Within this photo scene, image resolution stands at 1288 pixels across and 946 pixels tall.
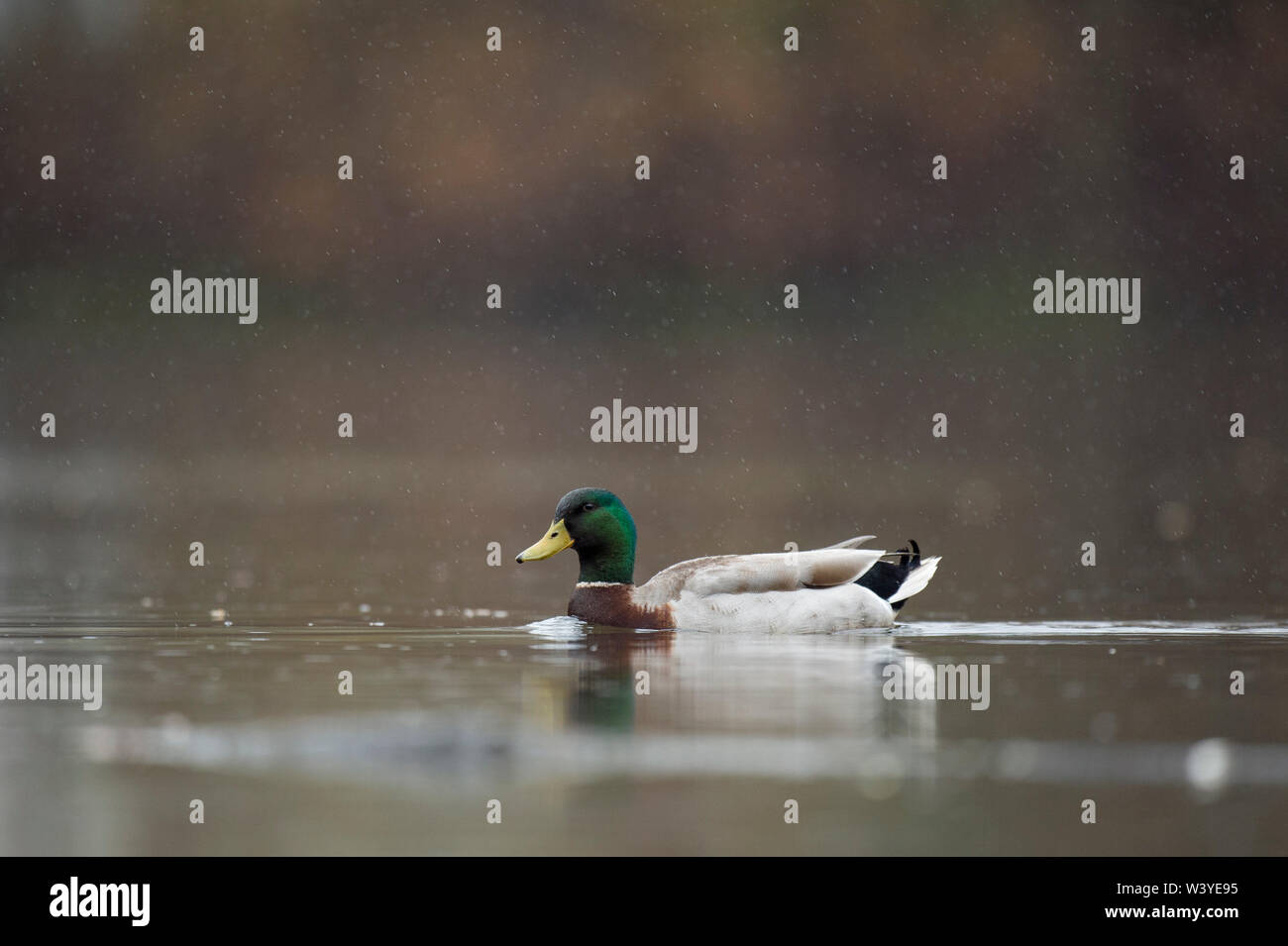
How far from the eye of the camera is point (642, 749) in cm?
750

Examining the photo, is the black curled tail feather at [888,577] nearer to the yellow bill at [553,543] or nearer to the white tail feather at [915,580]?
the white tail feather at [915,580]

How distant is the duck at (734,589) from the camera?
1129cm

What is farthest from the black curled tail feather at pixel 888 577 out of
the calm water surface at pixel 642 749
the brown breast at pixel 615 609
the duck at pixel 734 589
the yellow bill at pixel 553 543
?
the yellow bill at pixel 553 543

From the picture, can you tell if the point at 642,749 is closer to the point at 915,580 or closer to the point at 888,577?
the point at 888,577

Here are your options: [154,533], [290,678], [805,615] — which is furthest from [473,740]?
[154,533]

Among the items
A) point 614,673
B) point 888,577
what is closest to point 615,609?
point 888,577

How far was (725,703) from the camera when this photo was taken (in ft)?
28.1

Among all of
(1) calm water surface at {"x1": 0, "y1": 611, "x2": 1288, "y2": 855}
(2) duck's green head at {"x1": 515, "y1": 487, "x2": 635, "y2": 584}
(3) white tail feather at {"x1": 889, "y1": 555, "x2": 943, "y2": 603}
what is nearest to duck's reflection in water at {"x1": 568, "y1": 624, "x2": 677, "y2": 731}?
(1) calm water surface at {"x1": 0, "y1": 611, "x2": 1288, "y2": 855}

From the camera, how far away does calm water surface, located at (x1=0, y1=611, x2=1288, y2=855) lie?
6.23 metres

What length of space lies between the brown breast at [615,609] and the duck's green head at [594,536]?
12cm

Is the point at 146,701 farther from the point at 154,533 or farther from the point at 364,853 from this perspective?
the point at 154,533

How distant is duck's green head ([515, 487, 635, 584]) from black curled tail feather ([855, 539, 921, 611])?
1369 millimetres

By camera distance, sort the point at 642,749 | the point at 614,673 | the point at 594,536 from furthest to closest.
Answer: the point at 594,536 → the point at 614,673 → the point at 642,749

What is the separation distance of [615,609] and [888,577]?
1.63m
